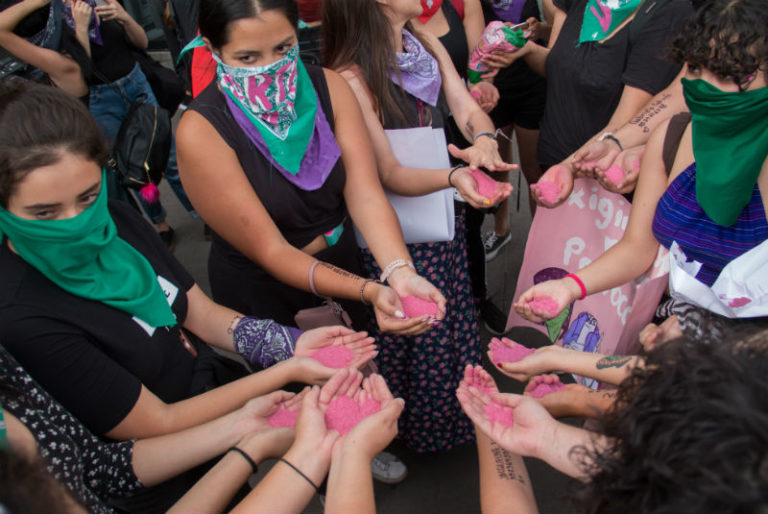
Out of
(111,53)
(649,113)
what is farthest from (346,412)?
(111,53)

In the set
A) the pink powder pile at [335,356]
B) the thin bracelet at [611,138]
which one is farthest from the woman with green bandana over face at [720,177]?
the pink powder pile at [335,356]

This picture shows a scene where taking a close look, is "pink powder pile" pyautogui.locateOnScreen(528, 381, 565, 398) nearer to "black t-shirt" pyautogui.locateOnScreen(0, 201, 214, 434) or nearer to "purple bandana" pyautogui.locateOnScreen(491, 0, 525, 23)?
"black t-shirt" pyautogui.locateOnScreen(0, 201, 214, 434)

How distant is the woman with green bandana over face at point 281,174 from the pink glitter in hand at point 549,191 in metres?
0.57

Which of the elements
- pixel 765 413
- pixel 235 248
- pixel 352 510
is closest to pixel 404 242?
pixel 235 248

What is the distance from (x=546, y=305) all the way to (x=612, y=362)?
0.97ft

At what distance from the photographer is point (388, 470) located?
2424 millimetres

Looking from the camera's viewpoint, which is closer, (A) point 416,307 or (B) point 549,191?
(A) point 416,307

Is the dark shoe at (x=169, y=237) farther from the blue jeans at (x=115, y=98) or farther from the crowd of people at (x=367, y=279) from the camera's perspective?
the crowd of people at (x=367, y=279)

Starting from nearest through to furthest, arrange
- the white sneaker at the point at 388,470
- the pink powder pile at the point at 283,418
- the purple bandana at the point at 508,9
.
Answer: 1. the pink powder pile at the point at 283,418
2. the white sneaker at the point at 388,470
3. the purple bandana at the point at 508,9

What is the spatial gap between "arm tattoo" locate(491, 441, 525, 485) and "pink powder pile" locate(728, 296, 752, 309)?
697 mm

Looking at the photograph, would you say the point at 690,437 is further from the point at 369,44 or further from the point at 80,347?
the point at 369,44

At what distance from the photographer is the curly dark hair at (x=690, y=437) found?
0.73 m

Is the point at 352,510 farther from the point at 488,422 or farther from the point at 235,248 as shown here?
the point at 235,248

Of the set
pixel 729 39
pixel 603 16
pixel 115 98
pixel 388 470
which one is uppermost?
pixel 729 39
